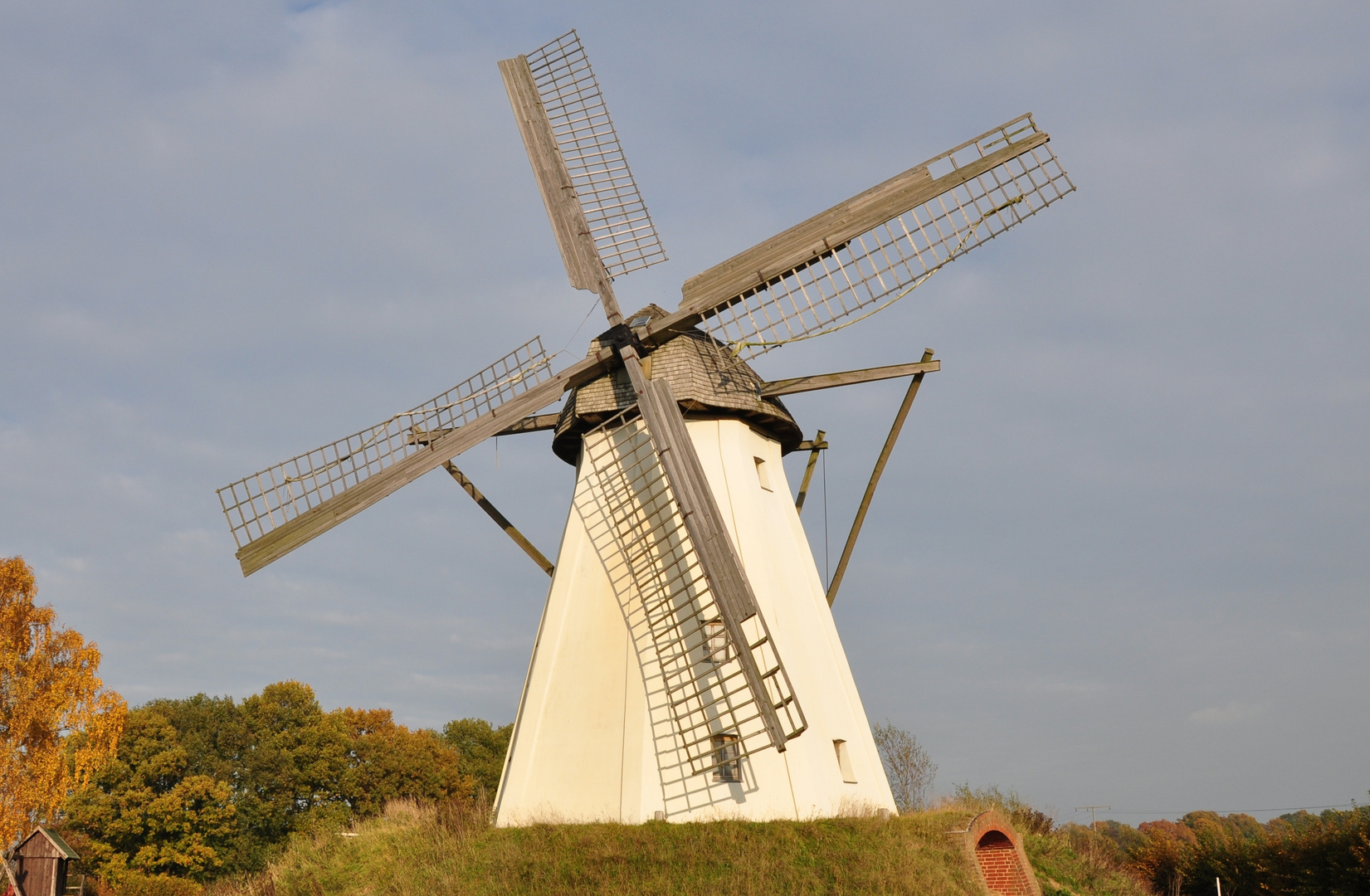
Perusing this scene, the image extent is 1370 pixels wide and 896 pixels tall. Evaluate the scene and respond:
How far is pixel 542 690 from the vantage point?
1362cm

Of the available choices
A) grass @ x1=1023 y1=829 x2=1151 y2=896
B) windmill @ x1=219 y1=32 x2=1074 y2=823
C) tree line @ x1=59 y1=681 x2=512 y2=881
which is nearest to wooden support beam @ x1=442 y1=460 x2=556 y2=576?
windmill @ x1=219 y1=32 x2=1074 y2=823

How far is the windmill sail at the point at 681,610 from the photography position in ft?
39.9

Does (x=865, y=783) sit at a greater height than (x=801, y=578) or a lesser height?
lesser

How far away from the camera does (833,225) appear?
1411cm

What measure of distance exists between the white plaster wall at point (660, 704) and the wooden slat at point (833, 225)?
1.81 meters

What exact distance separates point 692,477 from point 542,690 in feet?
11.2

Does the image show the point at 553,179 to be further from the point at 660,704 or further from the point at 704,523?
the point at 660,704

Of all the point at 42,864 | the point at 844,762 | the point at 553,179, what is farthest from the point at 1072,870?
the point at 42,864

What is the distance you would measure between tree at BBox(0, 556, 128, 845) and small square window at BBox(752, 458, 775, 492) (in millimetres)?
18315

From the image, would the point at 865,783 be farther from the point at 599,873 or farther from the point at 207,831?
the point at 207,831

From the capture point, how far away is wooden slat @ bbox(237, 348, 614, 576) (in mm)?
13477

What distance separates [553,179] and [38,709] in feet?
59.5

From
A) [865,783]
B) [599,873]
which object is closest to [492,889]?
[599,873]

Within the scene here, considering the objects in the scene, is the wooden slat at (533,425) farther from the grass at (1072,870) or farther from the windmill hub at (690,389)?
the grass at (1072,870)
